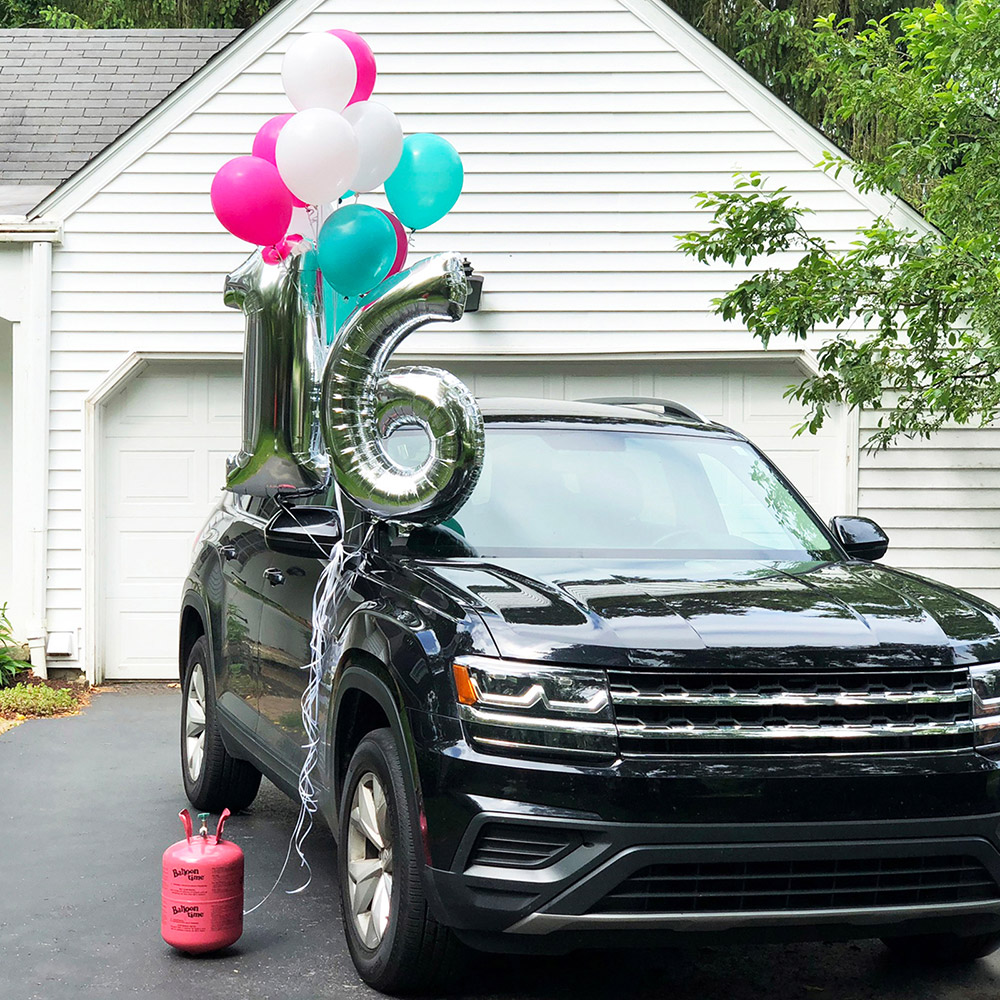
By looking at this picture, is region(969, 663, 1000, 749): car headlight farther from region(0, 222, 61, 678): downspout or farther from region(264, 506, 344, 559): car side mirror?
region(0, 222, 61, 678): downspout

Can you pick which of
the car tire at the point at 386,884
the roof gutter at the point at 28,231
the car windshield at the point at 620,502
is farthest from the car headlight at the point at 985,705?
the roof gutter at the point at 28,231

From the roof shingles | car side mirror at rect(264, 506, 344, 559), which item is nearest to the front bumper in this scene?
car side mirror at rect(264, 506, 344, 559)

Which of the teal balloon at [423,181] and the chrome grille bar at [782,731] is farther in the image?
the teal balloon at [423,181]

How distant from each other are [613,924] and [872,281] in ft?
17.3

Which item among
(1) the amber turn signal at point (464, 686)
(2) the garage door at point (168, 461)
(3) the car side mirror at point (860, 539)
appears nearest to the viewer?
(1) the amber turn signal at point (464, 686)

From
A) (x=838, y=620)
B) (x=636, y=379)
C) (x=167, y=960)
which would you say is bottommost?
(x=167, y=960)

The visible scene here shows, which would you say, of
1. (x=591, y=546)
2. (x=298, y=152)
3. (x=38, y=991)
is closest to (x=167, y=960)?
(x=38, y=991)

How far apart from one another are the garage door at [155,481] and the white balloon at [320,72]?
4.26 metres

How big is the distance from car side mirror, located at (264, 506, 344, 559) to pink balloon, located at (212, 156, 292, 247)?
1.61 metres

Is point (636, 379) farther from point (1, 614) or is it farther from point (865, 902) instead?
point (865, 902)

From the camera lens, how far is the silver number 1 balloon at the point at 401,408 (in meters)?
4.43

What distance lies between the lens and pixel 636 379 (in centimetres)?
1017

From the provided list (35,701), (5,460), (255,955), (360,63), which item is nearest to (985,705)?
(255,955)

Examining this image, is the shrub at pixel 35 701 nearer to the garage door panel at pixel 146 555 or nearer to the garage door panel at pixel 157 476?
the garage door panel at pixel 146 555
